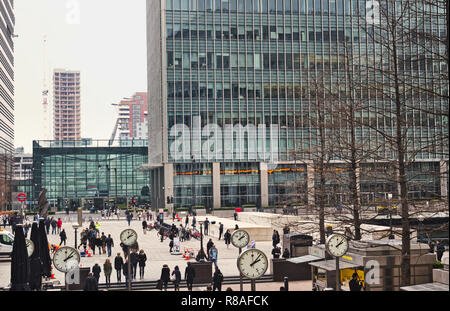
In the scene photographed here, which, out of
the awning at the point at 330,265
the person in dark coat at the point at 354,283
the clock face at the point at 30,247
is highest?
the clock face at the point at 30,247

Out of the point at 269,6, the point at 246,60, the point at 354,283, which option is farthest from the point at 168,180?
the point at 354,283

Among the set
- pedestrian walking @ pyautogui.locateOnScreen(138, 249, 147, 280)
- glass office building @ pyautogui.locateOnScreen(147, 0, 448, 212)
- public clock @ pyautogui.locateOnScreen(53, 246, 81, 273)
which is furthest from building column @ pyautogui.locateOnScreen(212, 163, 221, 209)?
public clock @ pyautogui.locateOnScreen(53, 246, 81, 273)

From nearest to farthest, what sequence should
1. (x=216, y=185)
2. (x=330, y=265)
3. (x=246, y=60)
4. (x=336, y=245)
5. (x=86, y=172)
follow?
(x=336, y=245) → (x=330, y=265) → (x=216, y=185) → (x=246, y=60) → (x=86, y=172)

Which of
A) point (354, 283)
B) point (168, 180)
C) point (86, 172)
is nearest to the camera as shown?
→ point (354, 283)

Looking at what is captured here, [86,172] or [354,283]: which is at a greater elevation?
[86,172]

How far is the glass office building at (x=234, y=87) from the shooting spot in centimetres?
8862

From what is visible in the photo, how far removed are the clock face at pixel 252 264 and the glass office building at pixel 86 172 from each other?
4130 inches

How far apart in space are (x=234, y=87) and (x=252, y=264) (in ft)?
262

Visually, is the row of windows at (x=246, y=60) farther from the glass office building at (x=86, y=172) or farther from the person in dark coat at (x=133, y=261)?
the person in dark coat at (x=133, y=261)

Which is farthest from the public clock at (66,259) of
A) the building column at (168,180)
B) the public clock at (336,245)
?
the building column at (168,180)

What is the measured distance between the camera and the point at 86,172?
4761 inches

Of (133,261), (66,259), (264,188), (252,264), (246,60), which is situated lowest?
(133,261)

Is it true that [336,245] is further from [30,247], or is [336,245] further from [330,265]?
[30,247]

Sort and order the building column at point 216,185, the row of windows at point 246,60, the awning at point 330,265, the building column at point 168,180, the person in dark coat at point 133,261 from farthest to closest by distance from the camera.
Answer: the building column at point 216,185 → the row of windows at point 246,60 → the building column at point 168,180 → the person in dark coat at point 133,261 → the awning at point 330,265
